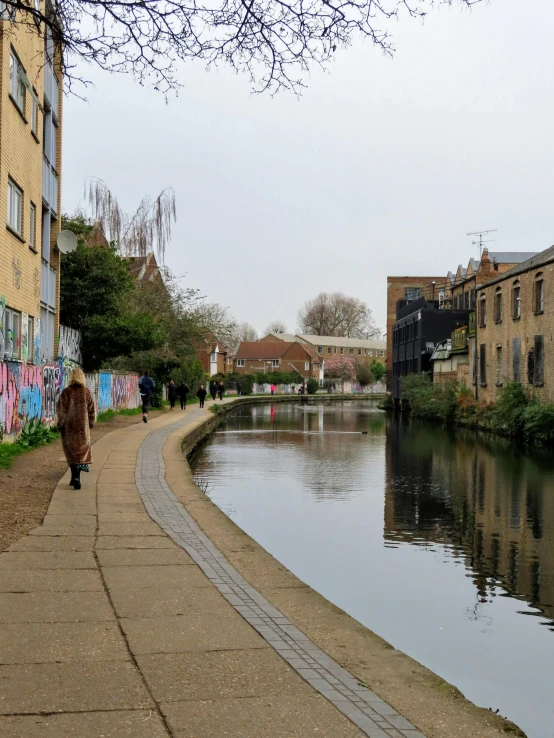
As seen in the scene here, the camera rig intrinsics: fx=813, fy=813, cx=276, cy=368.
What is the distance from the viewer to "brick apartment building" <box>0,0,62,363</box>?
15.7 metres

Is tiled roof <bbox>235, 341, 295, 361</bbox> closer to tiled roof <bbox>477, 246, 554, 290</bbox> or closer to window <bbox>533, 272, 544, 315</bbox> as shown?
tiled roof <bbox>477, 246, 554, 290</bbox>

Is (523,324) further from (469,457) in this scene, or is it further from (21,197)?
(21,197)

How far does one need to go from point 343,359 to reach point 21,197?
317 feet

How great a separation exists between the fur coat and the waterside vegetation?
18520 mm

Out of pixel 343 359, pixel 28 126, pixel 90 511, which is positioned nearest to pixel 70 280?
pixel 28 126

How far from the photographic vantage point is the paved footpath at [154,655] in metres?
3.74

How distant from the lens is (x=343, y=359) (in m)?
113

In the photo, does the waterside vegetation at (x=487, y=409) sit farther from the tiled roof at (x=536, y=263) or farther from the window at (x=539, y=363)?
the tiled roof at (x=536, y=263)

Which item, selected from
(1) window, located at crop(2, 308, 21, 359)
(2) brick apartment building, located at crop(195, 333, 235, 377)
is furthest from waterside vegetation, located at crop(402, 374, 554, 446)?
(2) brick apartment building, located at crop(195, 333, 235, 377)

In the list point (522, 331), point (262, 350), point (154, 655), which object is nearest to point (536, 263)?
point (522, 331)

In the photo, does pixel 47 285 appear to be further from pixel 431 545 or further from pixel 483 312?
pixel 483 312

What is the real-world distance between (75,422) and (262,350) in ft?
330

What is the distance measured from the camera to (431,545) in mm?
10672

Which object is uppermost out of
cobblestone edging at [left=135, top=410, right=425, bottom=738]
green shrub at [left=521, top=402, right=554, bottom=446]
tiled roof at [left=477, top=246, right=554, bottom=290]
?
tiled roof at [left=477, top=246, right=554, bottom=290]
